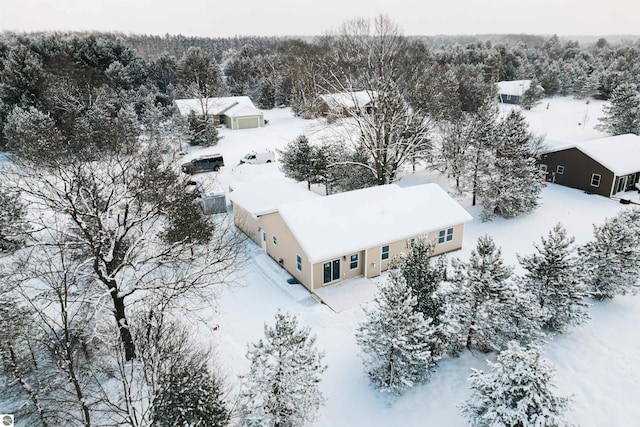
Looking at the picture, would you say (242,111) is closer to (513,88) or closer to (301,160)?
(301,160)

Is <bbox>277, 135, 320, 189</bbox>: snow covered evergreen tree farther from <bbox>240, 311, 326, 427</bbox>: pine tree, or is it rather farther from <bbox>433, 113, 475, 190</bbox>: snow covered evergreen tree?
<bbox>240, 311, 326, 427</bbox>: pine tree

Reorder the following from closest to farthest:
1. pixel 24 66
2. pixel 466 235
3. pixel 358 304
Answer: pixel 358 304
pixel 466 235
pixel 24 66

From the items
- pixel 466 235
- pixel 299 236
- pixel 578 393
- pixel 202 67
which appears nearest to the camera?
pixel 578 393

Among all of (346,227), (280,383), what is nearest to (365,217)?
(346,227)

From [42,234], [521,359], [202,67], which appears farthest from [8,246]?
[202,67]

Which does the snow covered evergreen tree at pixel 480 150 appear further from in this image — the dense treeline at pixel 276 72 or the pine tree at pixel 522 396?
the pine tree at pixel 522 396

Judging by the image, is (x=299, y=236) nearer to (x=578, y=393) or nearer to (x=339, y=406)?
(x=339, y=406)
